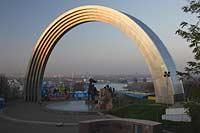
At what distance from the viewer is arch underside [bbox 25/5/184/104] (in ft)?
61.9

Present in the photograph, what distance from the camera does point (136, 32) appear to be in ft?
64.0

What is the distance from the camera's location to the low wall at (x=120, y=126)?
8.88m

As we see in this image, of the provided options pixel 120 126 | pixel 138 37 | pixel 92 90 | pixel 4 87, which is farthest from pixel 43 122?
pixel 4 87

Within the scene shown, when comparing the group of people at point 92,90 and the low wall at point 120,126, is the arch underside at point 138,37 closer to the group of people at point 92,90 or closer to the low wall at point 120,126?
the group of people at point 92,90

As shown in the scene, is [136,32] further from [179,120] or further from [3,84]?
[3,84]

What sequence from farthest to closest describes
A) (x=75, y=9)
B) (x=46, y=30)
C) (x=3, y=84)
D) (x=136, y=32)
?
1. (x=3, y=84)
2. (x=46, y=30)
3. (x=75, y=9)
4. (x=136, y=32)

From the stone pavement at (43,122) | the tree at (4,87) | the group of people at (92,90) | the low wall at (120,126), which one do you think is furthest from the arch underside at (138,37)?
the low wall at (120,126)

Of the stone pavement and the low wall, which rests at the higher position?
the low wall

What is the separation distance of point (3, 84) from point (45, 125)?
14927 millimetres

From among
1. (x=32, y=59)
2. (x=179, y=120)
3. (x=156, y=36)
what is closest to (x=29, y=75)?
(x=32, y=59)

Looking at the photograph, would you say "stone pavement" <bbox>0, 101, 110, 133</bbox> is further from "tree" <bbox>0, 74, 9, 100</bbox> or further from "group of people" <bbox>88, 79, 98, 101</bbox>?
"tree" <bbox>0, 74, 9, 100</bbox>

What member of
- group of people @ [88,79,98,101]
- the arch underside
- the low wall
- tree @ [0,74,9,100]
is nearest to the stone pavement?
the low wall

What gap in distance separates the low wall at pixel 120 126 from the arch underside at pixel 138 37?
9703 millimetres

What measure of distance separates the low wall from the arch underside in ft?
31.8
